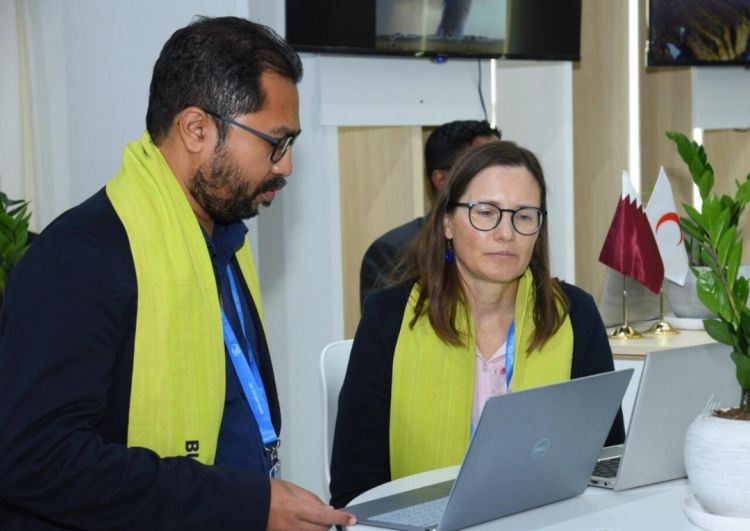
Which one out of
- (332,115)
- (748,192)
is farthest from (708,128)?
(748,192)

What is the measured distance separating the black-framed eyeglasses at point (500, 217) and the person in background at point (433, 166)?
3.62 ft

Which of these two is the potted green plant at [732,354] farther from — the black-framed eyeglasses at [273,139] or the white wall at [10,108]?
the white wall at [10,108]

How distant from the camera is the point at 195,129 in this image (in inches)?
70.5

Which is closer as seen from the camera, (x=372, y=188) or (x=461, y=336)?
(x=461, y=336)

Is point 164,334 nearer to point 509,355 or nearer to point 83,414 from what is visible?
point 83,414

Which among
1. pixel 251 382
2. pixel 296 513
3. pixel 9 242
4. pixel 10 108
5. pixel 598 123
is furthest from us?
pixel 598 123

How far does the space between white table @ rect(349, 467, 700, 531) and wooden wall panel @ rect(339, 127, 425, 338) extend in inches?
88.1

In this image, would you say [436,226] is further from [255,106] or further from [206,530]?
[206,530]

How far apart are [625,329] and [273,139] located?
2.17m

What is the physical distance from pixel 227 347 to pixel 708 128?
13.6ft

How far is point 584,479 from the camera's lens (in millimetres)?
1874

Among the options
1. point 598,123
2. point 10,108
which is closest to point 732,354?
point 10,108

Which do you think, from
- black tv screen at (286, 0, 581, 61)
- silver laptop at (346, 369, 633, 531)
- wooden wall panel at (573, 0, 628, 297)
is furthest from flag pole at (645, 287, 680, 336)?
silver laptop at (346, 369, 633, 531)

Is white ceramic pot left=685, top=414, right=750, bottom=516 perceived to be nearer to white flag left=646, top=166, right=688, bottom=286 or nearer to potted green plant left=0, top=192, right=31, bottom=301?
potted green plant left=0, top=192, right=31, bottom=301
